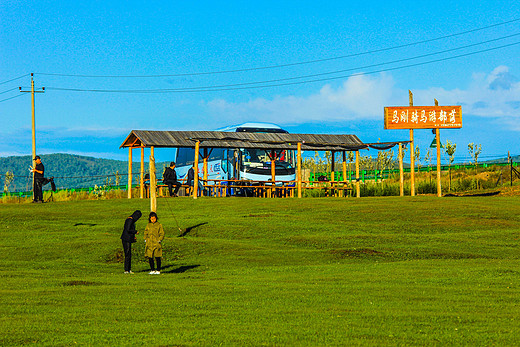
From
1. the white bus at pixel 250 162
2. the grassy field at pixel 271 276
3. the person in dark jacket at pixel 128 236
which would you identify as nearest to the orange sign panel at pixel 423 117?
the white bus at pixel 250 162

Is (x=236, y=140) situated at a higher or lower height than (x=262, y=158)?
higher

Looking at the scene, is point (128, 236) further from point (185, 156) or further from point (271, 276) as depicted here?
point (185, 156)

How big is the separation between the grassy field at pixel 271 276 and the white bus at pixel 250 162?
6634mm

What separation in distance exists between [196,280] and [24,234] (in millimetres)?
12506

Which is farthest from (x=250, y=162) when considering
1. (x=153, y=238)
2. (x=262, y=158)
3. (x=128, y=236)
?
(x=153, y=238)

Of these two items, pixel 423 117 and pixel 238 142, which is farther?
pixel 423 117

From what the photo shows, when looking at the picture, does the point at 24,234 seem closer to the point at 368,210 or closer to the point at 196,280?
the point at 196,280

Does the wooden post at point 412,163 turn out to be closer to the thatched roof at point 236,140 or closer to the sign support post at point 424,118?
the sign support post at point 424,118

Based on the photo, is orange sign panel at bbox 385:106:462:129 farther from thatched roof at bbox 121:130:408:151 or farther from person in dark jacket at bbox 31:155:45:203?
person in dark jacket at bbox 31:155:45:203

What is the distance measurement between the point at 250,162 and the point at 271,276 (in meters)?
25.5

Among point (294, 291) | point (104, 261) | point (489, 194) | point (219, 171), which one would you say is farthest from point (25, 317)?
point (489, 194)

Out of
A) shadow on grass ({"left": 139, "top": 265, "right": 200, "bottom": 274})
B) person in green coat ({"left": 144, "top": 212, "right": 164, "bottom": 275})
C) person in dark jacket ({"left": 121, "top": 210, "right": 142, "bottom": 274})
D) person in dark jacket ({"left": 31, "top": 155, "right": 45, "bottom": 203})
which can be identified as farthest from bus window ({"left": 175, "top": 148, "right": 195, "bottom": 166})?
person in green coat ({"left": 144, "top": 212, "right": 164, "bottom": 275})

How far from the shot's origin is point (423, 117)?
138ft

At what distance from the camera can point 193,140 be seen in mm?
38344
